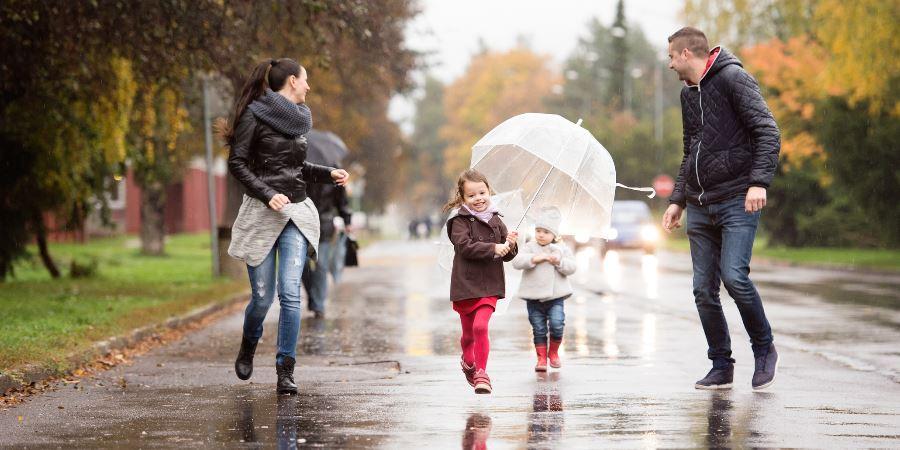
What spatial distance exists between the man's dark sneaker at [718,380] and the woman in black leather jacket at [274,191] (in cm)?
241

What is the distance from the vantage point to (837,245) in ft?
140

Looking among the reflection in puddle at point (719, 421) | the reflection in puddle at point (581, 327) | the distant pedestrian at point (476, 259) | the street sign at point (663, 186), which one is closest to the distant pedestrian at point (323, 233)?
the reflection in puddle at point (581, 327)

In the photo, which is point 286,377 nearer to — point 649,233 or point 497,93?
point 649,233

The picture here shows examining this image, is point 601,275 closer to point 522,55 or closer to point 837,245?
point 837,245

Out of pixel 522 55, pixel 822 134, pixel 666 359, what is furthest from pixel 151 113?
pixel 522 55

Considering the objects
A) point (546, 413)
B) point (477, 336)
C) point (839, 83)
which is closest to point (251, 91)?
point (477, 336)

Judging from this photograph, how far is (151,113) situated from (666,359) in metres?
9.18

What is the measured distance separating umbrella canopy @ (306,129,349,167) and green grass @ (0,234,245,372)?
7.04 feet

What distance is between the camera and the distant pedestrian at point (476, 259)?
27.2ft

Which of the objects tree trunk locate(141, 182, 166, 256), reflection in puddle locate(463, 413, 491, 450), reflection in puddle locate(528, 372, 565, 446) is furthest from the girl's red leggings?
tree trunk locate(141, 182, 166, 256)

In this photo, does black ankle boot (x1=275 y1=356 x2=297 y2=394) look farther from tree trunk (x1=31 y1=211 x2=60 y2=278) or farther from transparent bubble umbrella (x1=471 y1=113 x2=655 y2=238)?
tree trunk (x1=31 y1=211 x2=60 y2=278)

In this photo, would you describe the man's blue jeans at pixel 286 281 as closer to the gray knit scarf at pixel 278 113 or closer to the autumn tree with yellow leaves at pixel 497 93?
the gray knit scarf at pixel 278 113

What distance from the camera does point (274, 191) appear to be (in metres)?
8.48

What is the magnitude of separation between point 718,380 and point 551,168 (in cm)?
177
